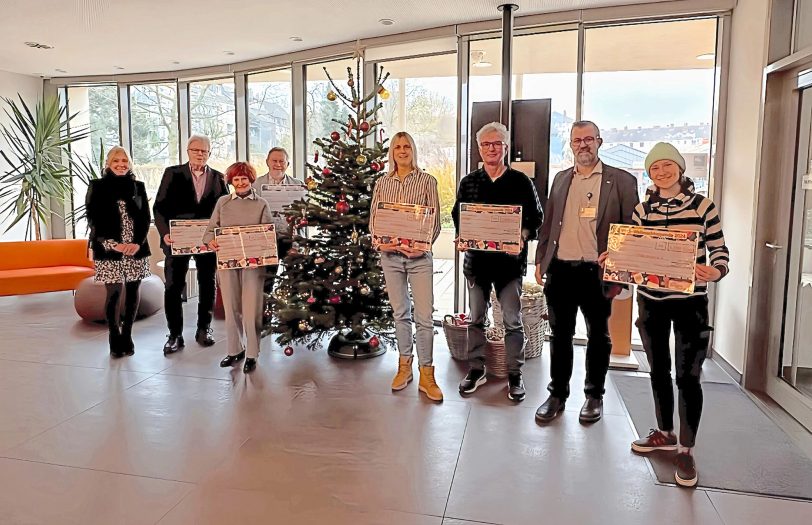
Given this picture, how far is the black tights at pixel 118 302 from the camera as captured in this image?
179 inches

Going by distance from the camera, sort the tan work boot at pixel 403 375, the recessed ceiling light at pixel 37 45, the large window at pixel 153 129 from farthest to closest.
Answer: the large window at pixel 153 129
the recessed ceiling light at pixel 37 45
the tan work boot at pixel 403 375

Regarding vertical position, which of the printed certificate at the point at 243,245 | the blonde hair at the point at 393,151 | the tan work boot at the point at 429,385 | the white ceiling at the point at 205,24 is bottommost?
the tan work boot at the point at 429,385

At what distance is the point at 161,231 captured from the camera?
462 cm

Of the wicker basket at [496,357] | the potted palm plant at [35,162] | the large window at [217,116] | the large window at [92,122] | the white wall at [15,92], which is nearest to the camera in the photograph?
the wicker basket at [496,357]

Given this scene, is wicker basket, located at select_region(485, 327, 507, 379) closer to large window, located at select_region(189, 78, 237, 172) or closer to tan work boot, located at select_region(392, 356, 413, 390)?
tan work boot, located at select_region(392, 356, 413, 390)

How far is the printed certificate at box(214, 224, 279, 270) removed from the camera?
4039 millimetres

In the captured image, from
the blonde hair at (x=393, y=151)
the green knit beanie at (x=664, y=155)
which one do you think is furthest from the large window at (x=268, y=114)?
the green knit beanie at (x=664, y=155)

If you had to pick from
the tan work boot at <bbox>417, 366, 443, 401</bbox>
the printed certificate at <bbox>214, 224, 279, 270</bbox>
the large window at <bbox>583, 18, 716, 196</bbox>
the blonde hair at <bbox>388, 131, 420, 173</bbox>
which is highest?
the large window at <bbox>583, 18, 716, 196</bbox>

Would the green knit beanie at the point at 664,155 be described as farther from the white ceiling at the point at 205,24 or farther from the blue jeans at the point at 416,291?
the white ceiling at the point at 205,24

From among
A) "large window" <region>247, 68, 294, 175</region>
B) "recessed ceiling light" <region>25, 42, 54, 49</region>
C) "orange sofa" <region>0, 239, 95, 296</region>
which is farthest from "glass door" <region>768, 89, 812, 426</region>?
"recessed ceiling light" <region>25, 42, 54, 49</region>

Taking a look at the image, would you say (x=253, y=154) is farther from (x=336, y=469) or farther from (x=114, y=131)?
(x=336, y=469)

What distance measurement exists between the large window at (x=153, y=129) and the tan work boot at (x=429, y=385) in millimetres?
6162

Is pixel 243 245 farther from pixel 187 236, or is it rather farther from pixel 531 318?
pixel 531 318

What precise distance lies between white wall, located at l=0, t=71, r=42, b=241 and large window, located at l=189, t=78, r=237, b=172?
251 centimetres
